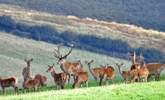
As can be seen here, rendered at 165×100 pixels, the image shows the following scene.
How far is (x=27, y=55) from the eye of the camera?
46.4m

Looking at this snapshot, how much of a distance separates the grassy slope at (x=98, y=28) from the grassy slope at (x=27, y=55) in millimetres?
7949

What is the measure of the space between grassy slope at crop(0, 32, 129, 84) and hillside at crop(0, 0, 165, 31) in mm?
22576

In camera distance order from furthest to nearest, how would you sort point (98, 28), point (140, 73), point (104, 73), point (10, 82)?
point (98, 28) < point (104, 73) < point (10, 82) < point (140, 73)

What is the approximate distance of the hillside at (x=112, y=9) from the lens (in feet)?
244

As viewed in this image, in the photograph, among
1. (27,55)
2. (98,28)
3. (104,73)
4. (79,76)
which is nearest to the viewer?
(79,76)

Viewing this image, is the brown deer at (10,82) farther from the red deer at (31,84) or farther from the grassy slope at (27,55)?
the grassy slope at (27,55)

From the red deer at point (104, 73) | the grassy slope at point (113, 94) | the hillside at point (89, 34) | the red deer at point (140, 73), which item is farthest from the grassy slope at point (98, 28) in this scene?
the grassy slope at point (113, 94)

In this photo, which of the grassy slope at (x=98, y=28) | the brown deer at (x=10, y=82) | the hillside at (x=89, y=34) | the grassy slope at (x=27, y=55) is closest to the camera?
the brown deer at (x=10, y=82)

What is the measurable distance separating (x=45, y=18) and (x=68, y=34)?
23.2 feet

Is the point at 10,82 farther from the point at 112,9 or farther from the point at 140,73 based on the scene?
the point at 112,9

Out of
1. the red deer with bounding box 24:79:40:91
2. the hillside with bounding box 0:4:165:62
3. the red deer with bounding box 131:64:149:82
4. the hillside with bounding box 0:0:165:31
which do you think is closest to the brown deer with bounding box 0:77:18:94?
the red deer with bounding box 24:79:40:91

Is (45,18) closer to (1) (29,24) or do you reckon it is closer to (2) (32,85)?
(1) (29,24)

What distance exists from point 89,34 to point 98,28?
4.03 m

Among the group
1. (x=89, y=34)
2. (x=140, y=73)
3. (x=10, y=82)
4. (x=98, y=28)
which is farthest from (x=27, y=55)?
(x=140, y=73)
